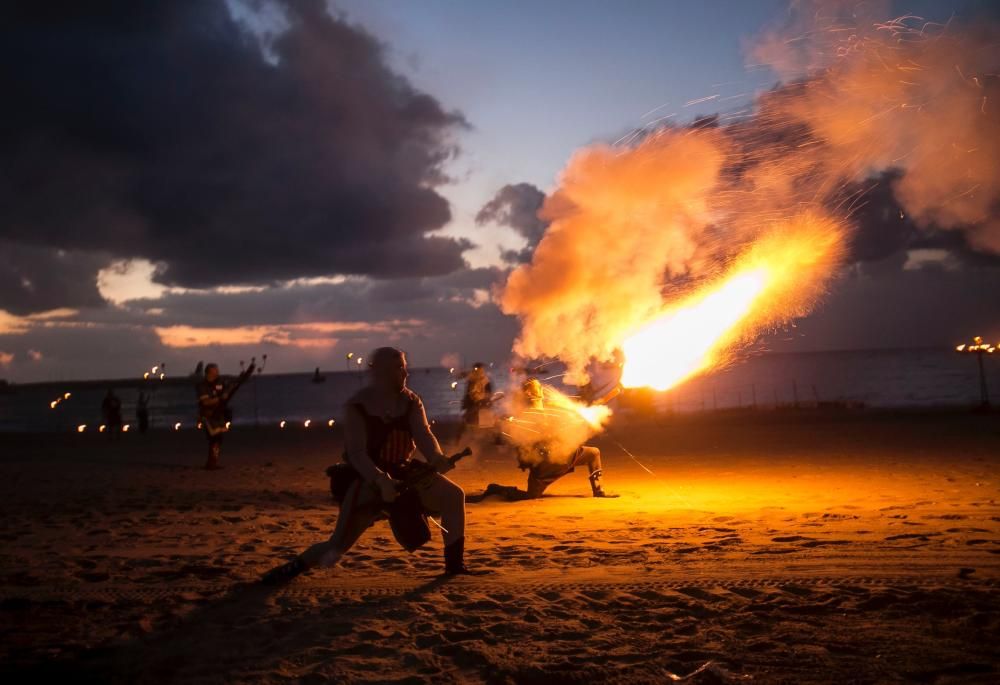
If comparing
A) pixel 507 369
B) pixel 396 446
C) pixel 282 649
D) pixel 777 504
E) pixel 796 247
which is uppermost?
pixel 796 247

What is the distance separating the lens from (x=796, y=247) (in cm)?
1300

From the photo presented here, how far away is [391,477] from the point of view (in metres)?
6.28

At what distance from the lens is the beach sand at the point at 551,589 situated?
4.37 metres

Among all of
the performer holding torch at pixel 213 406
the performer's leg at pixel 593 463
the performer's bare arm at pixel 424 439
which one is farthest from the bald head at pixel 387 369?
the performer holding torch at pixel 213 406

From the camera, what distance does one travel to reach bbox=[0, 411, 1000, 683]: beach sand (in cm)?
437

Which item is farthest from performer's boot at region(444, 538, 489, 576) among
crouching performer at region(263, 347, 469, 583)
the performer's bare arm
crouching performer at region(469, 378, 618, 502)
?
crouching performer at region(469, 378, 618, 502)

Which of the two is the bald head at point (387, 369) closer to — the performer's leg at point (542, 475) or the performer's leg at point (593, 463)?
the performer's leg at point (542, 475)

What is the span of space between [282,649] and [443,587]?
152cm

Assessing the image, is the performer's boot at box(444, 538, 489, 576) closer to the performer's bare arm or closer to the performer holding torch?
the performer's bare arm

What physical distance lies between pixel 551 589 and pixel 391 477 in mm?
1565

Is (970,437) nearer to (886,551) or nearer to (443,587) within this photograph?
(886,551)

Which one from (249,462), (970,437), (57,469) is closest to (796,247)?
(970,437)

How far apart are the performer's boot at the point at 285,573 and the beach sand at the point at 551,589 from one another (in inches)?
5.4

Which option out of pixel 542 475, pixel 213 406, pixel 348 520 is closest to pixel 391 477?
pixel 348 520
